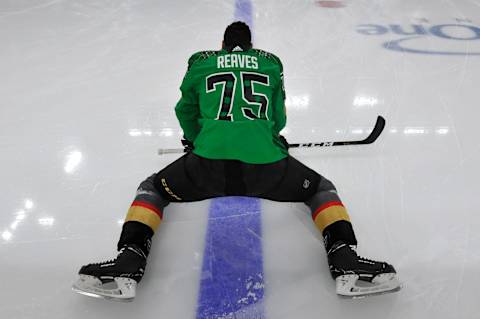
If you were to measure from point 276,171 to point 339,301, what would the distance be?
51cm

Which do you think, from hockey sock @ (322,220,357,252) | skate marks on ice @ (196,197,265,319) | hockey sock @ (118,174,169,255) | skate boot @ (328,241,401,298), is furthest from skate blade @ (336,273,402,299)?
hockey sock @ (118,174,169,255)

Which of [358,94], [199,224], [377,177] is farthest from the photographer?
[358,94]

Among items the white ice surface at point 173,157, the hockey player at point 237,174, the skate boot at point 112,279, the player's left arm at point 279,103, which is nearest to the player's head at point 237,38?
the hockey player at point 237,174

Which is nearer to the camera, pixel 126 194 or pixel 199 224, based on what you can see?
pixel 199 224

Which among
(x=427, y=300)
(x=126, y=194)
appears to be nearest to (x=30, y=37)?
(x=126, y=194)

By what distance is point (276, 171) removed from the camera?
1.32 metres

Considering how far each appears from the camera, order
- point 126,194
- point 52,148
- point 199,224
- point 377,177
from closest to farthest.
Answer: point 199,224, point 126,194, point 377,177, point 52,148

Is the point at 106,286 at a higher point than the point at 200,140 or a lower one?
lower

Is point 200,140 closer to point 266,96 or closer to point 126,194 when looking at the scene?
point 266,96

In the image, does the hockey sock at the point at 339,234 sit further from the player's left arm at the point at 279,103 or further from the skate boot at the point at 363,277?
the player's left arm at the point at 279,103

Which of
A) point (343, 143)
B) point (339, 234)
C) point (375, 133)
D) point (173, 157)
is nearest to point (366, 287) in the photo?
point (339, 234)

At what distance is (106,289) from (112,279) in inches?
1.7

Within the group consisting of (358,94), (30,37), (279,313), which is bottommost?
(279,313)

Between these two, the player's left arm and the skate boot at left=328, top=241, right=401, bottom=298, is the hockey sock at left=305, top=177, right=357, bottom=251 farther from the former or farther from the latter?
the player's left arm
